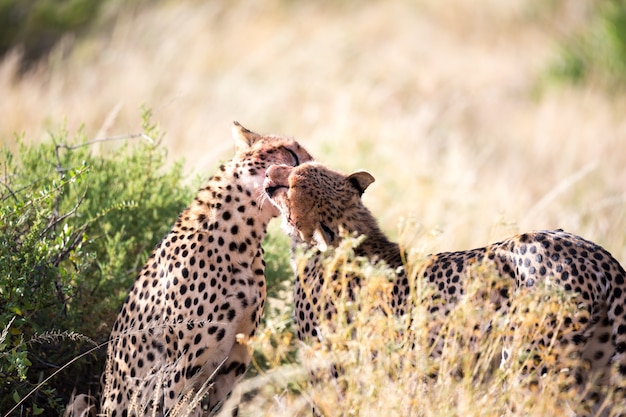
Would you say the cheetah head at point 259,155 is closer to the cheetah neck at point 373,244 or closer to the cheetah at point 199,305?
the cheetah at point 199,305

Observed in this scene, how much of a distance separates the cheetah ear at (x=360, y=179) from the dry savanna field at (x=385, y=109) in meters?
0.56

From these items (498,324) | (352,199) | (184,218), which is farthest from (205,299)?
(498,324)

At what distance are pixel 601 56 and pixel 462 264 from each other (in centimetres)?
782

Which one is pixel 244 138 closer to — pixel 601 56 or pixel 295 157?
pixel 295 157

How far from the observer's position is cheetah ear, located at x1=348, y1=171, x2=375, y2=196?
4.09 m

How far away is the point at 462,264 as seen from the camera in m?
3.71

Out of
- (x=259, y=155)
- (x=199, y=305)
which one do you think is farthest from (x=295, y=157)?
(x=199, y=305)

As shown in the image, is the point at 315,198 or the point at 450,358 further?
the point at 315,198

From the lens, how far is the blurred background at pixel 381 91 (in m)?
7.30

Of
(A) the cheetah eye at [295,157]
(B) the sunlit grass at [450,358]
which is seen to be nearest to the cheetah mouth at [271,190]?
(A) the cheetah eye at [295,157]

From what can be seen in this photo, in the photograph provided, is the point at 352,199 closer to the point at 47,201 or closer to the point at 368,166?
the point at 47,201

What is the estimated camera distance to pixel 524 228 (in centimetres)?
630

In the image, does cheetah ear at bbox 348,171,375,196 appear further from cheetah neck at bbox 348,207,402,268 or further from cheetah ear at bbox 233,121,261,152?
cheetah ear at bbox 233,121,261,152

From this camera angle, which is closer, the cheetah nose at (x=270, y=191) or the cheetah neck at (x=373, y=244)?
the cheetah nose at (x=270, y=191)
